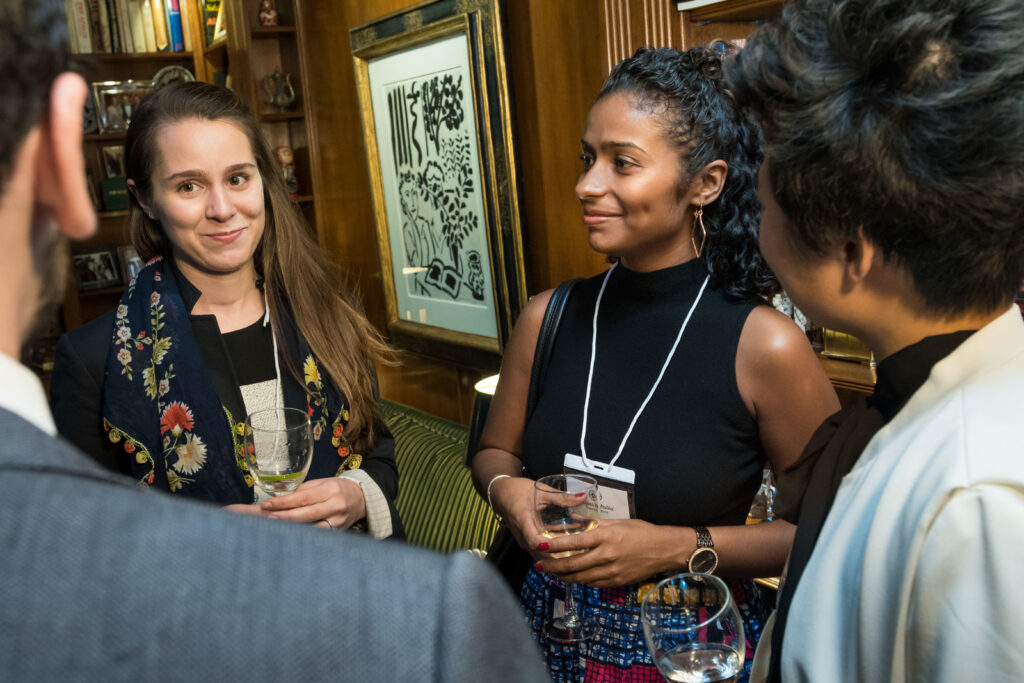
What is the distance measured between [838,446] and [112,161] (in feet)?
17.9

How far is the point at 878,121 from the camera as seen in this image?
894 millimetres

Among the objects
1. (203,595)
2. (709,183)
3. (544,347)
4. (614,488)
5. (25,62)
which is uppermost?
(25,62)

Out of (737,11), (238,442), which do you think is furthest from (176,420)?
(737,11)

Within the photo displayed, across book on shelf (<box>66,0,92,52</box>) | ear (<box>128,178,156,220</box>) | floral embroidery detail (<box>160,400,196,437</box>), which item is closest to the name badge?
floral embroidery detail (<box>160,400,196,437</box>)

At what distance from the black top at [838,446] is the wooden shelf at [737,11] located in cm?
143

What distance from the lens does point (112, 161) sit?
549cm

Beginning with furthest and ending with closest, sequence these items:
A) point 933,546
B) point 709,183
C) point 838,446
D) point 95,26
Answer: point 95,26 < point 709,183 < point 838,446 < point 933,546

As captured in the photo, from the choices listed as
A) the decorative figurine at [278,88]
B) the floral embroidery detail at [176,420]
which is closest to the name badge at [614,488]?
the floral embroidery detail at [176,420]

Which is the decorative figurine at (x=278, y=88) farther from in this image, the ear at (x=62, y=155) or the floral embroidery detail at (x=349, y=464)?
the ear at (x=62, y=155)

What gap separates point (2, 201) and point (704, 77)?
57.8 inches

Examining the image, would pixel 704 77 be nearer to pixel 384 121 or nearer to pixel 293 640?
pixel 293 640

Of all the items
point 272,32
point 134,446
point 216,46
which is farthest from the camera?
point 216,46

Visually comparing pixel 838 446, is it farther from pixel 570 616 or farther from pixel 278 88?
pixel 278 88

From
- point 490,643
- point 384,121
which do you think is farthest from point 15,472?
point 384,121
